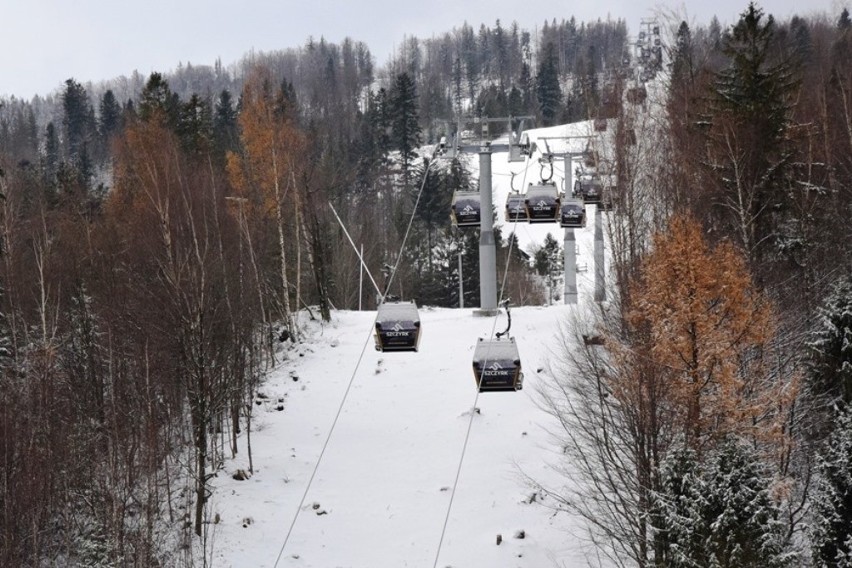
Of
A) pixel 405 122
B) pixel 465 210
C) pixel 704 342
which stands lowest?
pixel 704 342

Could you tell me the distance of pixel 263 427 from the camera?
81.3ft

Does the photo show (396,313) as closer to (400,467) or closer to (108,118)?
(400,467)

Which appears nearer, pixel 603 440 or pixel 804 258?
pixel 603 440

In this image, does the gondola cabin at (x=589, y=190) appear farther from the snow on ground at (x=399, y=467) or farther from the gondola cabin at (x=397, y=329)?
the gondola cabin at (x=397, y=329)

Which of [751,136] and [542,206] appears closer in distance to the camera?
[542,206]

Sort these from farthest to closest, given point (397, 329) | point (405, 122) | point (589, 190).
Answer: point (405, 122)
point (589, 190)
point (397, 329)

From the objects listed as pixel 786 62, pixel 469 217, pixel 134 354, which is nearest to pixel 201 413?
pixel 134 354

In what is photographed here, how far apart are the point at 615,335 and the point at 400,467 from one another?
6.85 meters

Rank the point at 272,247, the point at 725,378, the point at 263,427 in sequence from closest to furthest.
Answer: the point at 725,378 → the point at 263,427 → the point at 272,247

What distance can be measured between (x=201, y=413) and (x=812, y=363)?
13270mm

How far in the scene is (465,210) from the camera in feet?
69.5

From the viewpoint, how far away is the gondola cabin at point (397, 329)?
16.2m

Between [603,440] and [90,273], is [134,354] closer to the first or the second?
[90,273]

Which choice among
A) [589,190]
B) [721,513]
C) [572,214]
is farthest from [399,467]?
[589,190]
